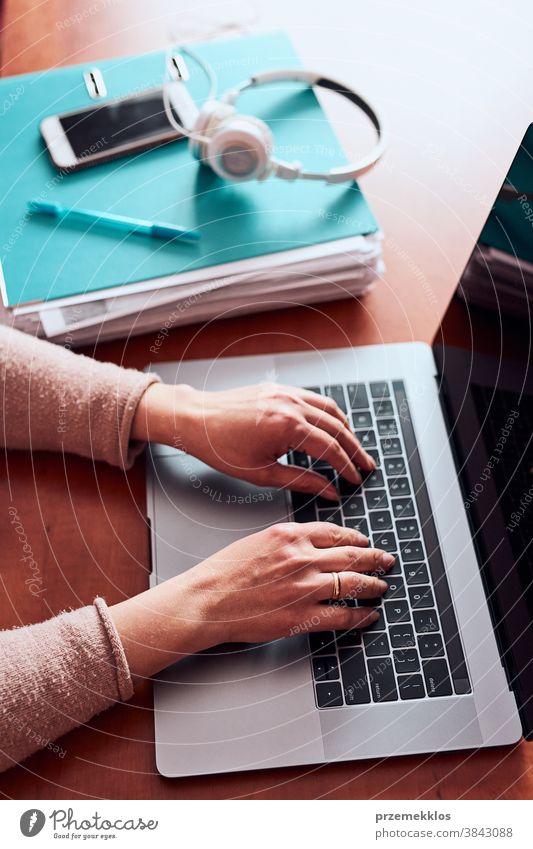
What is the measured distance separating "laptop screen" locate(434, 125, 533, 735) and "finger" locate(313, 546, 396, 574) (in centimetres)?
9

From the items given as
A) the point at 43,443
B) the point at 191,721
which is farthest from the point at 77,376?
the point at 191,721

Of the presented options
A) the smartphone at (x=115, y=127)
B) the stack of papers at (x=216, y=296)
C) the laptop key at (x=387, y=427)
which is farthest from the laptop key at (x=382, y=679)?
the smartphone at (x=115, y=127)

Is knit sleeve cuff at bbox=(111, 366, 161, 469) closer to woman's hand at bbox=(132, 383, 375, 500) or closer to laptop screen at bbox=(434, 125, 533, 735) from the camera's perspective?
woman's hand at bbox=(132, 383, 375, 500)

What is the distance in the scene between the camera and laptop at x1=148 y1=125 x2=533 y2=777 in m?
0.62

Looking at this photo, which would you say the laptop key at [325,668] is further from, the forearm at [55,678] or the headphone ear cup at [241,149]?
the headphone ear cup at [241,149]

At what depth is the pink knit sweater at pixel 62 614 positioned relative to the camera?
60cm

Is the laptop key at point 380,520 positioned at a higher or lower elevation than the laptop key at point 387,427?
lower

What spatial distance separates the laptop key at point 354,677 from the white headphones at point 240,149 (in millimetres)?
469

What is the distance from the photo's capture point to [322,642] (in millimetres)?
650

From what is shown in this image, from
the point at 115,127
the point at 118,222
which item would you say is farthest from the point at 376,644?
the point at 115,127

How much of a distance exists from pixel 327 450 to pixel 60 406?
24cm

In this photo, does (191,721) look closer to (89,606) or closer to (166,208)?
(89,606)

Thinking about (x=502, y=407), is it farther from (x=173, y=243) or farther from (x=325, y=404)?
(x=173, y=243)

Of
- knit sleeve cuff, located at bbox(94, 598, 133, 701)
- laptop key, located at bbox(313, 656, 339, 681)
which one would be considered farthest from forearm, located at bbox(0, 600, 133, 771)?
laptop key, located at bbox(313, 656, 339, 681)
